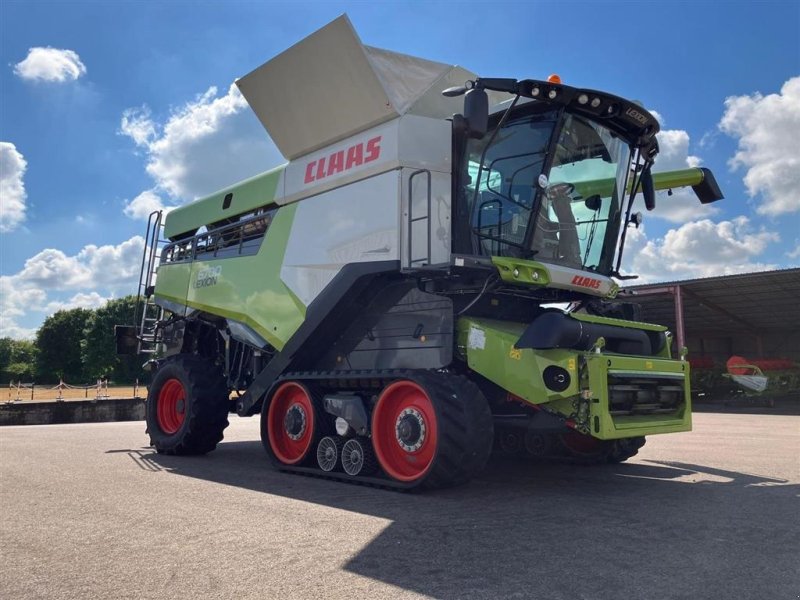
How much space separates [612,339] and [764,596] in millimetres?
3364

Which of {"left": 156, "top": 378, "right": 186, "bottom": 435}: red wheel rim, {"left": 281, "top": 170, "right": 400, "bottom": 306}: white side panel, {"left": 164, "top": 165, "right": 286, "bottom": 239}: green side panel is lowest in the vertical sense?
{"left": 156, "top": 378, "right": 186, "bottom": 435}: red wheel rim

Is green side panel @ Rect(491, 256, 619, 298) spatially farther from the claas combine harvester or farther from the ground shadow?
the ground shadow

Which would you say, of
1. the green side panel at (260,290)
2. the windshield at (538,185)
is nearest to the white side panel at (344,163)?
the green side panel at (260,290)

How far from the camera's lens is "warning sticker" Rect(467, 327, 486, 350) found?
20.2 ft

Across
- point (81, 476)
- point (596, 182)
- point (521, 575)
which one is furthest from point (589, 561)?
point (81, 476)

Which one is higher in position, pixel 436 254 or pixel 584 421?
pixel 436 254

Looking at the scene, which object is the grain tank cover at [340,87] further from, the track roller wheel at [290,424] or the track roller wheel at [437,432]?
the track roller wheel at [290,424]

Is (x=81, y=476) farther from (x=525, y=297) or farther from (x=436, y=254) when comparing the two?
(x=525, y=297)

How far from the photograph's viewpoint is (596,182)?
689 cm

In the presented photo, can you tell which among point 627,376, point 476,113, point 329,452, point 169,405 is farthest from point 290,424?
point 476,113

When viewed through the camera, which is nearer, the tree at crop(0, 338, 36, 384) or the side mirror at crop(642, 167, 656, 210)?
the side mirror at crop(642, 167, 656, 210)

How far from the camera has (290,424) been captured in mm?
7641

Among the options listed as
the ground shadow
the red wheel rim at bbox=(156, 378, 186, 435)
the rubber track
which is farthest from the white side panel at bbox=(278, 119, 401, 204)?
the red wheel rim at bbox=(156, 378, 186, 435)

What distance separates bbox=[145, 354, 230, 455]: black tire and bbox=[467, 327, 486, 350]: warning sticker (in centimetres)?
456
